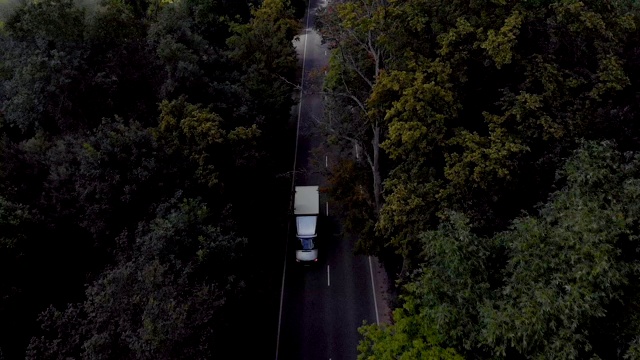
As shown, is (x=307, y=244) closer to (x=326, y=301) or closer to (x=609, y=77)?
(x=326, y=301)

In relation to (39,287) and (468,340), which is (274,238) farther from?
(468,340)

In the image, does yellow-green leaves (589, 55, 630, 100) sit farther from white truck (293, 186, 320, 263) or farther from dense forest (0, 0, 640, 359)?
white truck (293, 186, 320, 263)

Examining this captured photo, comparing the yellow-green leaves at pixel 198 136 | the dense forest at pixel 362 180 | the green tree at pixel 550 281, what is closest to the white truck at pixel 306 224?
the dense forest at pixel 362 180

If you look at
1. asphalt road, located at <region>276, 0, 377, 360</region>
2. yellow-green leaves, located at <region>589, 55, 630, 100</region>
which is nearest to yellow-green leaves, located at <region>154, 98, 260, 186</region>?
asphalt road, located at <region>276, 0, 377, 360</region>

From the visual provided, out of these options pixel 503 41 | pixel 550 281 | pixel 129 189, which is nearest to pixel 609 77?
pixel 503 41

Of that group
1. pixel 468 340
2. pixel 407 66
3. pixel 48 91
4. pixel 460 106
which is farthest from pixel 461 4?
pixel 48 91

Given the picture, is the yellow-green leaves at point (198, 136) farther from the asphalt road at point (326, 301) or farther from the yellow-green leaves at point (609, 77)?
the yellow-green leaves at point (609, 77)
